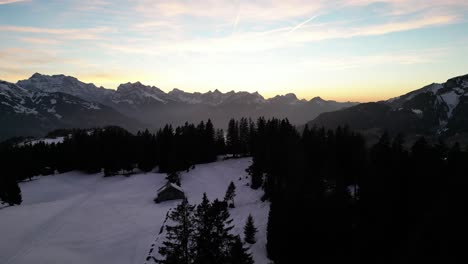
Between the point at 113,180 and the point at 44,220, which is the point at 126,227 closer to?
the point at 44,220

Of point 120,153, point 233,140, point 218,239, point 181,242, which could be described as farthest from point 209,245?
point 233,140

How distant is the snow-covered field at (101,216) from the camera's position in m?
41.8

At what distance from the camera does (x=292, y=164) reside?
57531 mm

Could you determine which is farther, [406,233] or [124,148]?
[124,148]

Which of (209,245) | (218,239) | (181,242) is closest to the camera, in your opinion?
(209,245)

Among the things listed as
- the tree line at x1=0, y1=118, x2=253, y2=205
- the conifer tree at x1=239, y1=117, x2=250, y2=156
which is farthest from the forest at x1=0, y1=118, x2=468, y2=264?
the conifer tree at x1=239, y1=117, x2=250, y2=156

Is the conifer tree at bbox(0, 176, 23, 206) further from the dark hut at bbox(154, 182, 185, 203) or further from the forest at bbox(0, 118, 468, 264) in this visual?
the dark hut at bbox(154, 182, 185, 203)

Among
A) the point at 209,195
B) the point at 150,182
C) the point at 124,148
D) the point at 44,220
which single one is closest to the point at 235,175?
the point at 209,195

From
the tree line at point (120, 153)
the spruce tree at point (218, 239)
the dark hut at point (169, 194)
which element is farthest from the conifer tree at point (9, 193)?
the spruce tree at point (218, 239)

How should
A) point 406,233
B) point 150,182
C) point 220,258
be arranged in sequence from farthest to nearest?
1. point 150,182
2. point 406,233
3. point 220,258

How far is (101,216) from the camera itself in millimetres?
56188

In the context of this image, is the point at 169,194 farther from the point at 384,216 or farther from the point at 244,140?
the point at 244,140

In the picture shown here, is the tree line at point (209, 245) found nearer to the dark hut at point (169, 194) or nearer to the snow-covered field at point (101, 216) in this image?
the snow-covered field at point (101, 216)

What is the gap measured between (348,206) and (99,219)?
37.8 meters
